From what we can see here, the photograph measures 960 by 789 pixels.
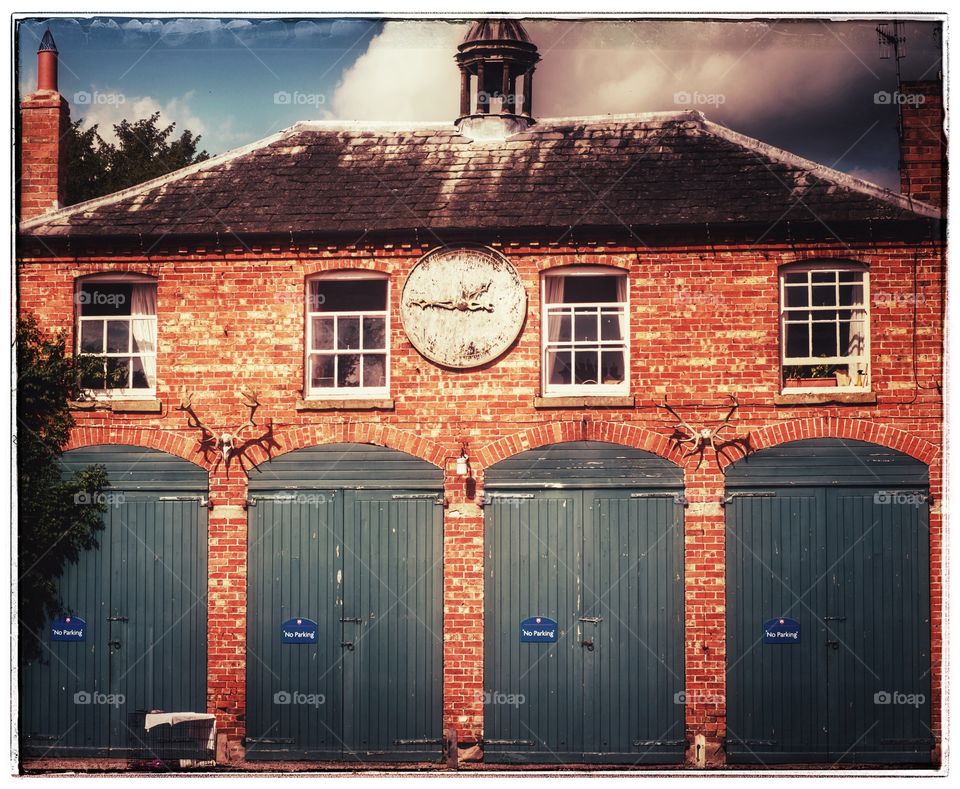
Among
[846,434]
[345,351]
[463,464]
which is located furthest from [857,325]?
[345,351]

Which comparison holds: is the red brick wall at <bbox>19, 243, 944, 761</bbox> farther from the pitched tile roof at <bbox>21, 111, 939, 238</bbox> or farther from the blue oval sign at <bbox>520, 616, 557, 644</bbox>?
the blue oval sign at <bbox>520, 616, 557, 644</bbox>

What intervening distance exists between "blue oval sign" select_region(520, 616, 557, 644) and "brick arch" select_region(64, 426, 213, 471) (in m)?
3.89

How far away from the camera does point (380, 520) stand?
A: 11555mm

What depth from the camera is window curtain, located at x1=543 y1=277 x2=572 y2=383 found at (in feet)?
38.3

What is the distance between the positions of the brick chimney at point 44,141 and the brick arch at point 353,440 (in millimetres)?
3582

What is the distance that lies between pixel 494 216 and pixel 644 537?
12.6ft

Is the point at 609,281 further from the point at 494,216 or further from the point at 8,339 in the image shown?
the point at 8,339

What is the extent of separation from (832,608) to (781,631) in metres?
0.59

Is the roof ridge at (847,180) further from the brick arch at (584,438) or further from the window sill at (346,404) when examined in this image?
the window sill at (346,404)

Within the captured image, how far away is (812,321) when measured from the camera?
11531mm

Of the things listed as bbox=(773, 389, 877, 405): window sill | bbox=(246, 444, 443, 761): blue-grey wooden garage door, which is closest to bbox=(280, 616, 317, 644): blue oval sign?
bbox=(246, 444, 443, 761): blue-grey wooden garage door

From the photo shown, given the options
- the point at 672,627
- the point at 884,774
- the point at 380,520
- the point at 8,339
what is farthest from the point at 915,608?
the point at 8,339

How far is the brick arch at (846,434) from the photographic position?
11.3m

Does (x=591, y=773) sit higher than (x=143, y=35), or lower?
lower
